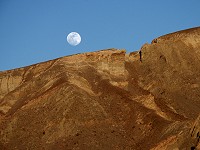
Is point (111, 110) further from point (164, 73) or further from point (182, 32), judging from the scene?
point (182, 32)

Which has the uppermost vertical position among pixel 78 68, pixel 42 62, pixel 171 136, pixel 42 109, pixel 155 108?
pixel 42 62

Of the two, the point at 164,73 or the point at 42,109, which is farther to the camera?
the point at 164,73

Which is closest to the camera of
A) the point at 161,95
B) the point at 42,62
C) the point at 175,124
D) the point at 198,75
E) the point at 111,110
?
the point at 175,124

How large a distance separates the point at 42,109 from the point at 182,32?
106 ft

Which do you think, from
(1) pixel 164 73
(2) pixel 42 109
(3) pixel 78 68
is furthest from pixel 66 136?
(1) pixel 164 73

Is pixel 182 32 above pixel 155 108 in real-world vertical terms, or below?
above

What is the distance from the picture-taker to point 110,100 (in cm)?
5194

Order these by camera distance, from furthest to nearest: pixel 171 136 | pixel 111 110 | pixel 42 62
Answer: pixel 42 62
pixel 111 110
pixel 171 136

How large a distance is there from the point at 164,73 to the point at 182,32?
40.8ft

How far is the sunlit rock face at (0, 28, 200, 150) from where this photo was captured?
4372 centimetres

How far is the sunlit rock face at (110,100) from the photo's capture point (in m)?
43.7

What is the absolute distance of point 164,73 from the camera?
63625 mm

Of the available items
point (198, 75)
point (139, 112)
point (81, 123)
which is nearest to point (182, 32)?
point (198, 75)

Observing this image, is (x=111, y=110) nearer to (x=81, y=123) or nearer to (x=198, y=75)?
(x=81, y=123)
